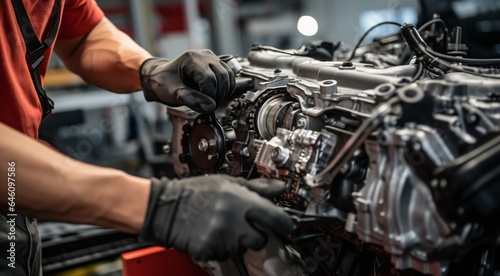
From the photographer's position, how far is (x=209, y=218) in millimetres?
1206

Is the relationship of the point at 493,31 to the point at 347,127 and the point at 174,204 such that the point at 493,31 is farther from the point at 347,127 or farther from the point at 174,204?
the point at 174,204

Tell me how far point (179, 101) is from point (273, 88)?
0.36m

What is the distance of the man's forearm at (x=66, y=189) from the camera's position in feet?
4.00

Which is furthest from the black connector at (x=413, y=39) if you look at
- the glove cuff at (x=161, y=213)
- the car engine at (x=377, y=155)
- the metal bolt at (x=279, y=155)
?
the glove cuff at (x=161, y=213)

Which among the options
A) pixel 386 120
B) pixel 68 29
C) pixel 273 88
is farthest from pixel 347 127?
pixel 68 29

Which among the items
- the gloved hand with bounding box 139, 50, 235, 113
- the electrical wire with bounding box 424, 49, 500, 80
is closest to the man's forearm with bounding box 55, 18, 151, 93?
the gloved hand with bounding box 139, 50, 235, 113

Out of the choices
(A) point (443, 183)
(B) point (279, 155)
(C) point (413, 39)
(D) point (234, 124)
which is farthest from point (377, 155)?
(D) point (234, 124)

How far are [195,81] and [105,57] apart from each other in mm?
694

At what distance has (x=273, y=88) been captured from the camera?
1.72m

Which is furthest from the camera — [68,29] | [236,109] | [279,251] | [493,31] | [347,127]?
[493,31]

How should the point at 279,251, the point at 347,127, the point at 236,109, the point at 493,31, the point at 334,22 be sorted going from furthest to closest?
the point at 334,22
the point at 493,31
the point at 236,109
the point at 279,251
the point at 347,127

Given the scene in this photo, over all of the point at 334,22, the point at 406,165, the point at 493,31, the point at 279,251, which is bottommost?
the point at 334,22

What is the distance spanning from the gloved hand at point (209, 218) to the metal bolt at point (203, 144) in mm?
588

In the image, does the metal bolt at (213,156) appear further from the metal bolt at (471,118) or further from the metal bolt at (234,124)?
the metal bolt at (471,118)
